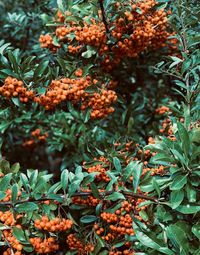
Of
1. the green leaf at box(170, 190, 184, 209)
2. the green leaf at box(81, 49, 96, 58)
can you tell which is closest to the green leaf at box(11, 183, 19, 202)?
the green leaf at box(170, 190, 184, 209)

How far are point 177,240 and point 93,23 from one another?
1.35 m

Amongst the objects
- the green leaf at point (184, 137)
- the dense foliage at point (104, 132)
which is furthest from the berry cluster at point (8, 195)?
the green leaf at point (184, 137)

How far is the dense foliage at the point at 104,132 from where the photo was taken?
82.3 inches

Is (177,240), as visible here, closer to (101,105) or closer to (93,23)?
(101,105)

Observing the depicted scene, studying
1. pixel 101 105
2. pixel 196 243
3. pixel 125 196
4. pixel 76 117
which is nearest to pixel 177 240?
pixel 196 243

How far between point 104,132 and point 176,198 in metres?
1.32

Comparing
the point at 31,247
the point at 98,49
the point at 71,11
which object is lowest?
the point at 31,247

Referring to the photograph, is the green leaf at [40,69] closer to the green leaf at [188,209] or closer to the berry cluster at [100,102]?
the berry cluster at [100,102]

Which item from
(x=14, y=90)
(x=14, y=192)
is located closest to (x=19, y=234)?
(x=14, y=192)

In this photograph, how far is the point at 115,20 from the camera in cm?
266

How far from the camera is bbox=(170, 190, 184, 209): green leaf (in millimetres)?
1975

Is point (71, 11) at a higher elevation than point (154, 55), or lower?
higher

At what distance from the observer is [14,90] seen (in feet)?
8.32

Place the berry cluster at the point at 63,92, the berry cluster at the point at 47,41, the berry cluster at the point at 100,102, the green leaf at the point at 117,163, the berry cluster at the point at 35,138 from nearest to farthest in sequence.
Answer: the green leaf at the point at 117,163
the berry cluster at the point at 63,92
the berry cluster at the point at 100,102
the berry cluster at the point at 47,41
the berry cluster at the point at 35,138
